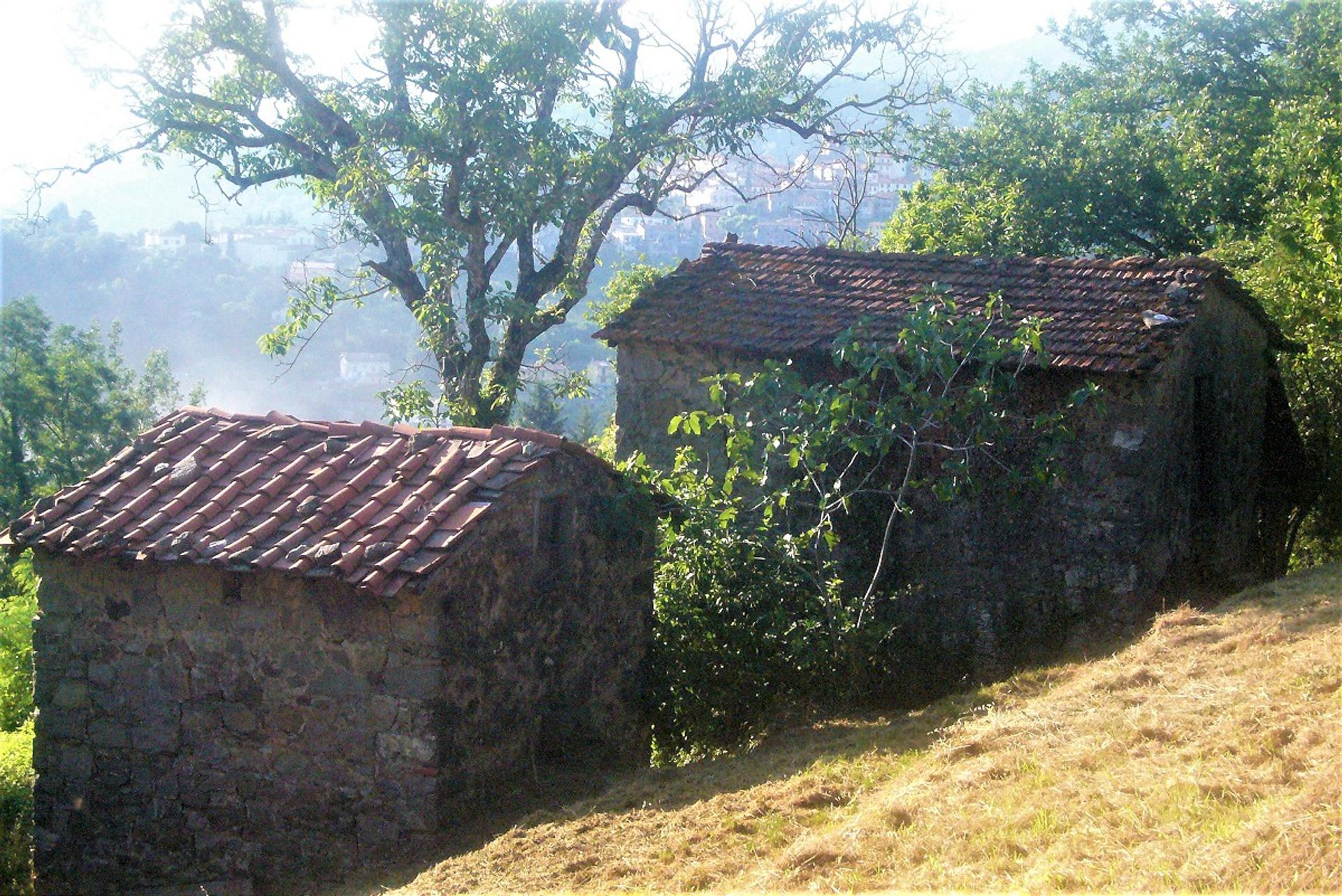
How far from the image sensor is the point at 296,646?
7410 mm

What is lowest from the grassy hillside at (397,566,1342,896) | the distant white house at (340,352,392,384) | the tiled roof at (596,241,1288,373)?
the grassy hillside at (397,566,1342,896)

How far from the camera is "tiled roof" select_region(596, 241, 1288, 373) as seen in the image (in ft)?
35.4

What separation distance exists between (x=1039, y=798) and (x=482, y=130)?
13.1m

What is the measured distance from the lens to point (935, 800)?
597cm

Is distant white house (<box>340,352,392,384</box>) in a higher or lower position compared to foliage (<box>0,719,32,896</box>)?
higher

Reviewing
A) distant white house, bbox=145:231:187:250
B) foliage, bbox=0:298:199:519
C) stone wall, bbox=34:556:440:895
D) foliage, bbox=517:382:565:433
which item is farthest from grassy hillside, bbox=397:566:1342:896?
distant white house, bbox=145:231:187:250

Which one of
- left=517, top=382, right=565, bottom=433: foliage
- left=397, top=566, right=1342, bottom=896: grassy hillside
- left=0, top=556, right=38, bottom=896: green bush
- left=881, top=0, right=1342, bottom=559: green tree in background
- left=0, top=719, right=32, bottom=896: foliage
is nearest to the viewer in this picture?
left=397, top=566, right=1342, bottom=896: grassy hillside

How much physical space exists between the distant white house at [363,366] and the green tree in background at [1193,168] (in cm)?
2371

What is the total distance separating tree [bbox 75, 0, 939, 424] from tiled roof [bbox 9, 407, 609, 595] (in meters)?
6.88

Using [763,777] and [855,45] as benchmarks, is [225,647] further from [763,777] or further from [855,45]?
[855,45]

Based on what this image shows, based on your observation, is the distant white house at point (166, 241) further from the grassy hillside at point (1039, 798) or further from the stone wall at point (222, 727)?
the grassy hillside at point (1039, 798)

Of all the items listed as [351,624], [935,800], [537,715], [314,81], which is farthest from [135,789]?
[314,81]

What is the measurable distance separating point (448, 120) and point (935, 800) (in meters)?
13.0

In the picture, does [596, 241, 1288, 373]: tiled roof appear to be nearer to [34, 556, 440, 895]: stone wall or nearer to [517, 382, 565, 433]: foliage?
[34, 556, 440, 895]: stone wall
